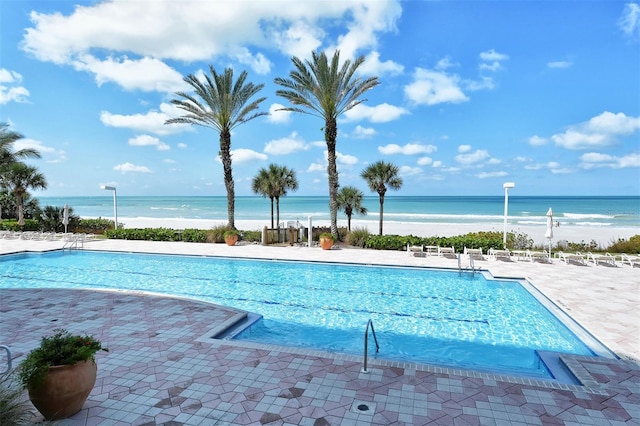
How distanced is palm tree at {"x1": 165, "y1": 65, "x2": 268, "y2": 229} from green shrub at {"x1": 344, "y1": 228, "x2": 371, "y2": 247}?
668cm

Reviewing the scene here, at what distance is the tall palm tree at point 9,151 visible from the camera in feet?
74.1

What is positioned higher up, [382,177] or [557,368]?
[382,177]

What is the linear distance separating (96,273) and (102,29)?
28.2 ft

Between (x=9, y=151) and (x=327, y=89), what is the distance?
2224 cm

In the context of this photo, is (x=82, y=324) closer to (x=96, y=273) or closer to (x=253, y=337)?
(x=253, y=337)

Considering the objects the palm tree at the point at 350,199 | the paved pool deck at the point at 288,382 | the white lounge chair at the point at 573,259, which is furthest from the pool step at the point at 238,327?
the palm tree at the point at 350,199

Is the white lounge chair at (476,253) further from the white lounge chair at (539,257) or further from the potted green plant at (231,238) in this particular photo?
the potted green plant at (231,238)

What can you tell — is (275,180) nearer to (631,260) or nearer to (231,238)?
(231,238)

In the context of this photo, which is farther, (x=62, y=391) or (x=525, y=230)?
(x=525, y=230)

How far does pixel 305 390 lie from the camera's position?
4.67 m

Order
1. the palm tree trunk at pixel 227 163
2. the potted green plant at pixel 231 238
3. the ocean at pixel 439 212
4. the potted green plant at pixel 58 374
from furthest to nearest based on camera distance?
the ocean at pixel 439 212, the palm tree trunk at pixel 227 163, the potted green plant at pixel 231 238, the potted green plant at pixel 58 374

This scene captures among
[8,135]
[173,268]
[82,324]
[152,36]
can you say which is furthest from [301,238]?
[8,135]

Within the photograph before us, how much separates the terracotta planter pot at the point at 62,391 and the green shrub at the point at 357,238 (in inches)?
592

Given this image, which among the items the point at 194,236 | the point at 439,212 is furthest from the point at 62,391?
the point at 439,212
